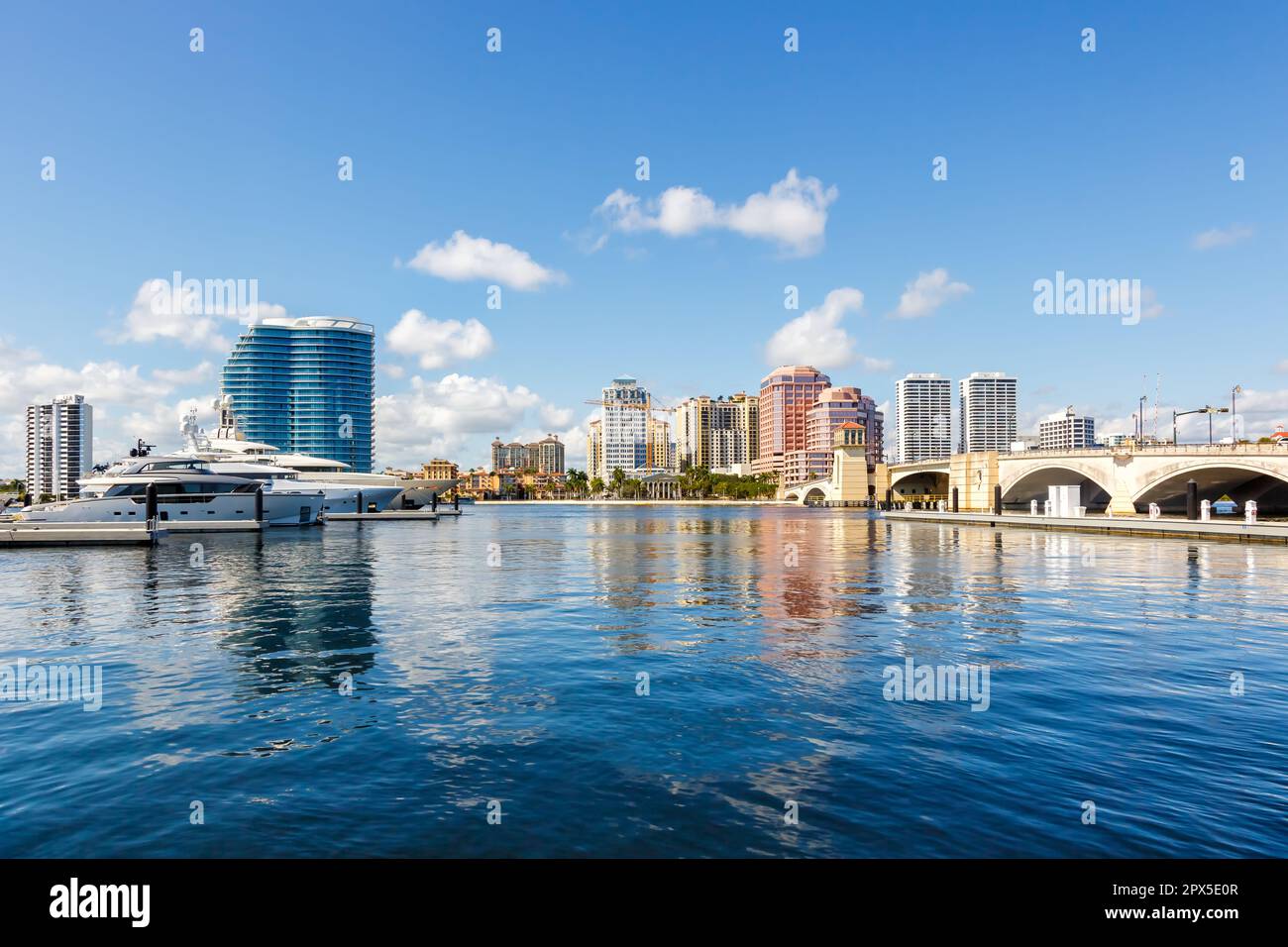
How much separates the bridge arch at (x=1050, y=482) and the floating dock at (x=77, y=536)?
96.4 m

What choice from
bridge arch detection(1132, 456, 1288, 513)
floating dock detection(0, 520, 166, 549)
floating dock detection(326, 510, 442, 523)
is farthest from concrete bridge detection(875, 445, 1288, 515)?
floating dock detection(0, 520, 166, 549)

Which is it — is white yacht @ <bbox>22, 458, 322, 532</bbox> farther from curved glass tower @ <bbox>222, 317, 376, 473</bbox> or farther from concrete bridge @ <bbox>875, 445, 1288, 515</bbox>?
curved glass tower @ <bbox>222, 317, 376, 473</bbox>

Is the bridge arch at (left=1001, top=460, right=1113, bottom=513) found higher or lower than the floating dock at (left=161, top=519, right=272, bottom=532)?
higher

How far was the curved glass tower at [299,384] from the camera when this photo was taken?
179625 mm

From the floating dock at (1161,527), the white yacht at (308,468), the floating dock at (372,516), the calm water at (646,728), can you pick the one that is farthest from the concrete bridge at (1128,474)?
the white yacht at (308,468)

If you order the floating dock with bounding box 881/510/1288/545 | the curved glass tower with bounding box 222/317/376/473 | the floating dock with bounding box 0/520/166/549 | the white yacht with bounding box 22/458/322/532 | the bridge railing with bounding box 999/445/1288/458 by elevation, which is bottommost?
the floating dock with bounding box 881/510/1288/545

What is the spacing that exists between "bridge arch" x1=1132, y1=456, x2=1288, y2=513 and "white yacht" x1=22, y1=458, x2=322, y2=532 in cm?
10003

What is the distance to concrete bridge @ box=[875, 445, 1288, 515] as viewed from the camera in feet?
256

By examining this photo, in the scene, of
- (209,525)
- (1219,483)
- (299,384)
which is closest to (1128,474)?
(1219,483)

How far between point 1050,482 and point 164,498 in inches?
5110

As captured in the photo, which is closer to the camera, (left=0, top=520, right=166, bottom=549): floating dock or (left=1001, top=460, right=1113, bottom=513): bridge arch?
(left=0, top=520, right=166, bottom=549): floating dock

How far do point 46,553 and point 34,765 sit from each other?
2028 inches

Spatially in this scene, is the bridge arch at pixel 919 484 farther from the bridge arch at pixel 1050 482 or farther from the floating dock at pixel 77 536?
the floating dock at pixel 77 536
